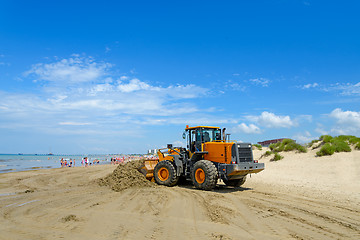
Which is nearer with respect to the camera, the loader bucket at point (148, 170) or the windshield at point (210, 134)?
the windshield at point (210, 134)

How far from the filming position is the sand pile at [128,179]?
11.9m

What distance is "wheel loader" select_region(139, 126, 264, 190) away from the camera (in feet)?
35.3

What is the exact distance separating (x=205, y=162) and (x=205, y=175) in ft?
1.77

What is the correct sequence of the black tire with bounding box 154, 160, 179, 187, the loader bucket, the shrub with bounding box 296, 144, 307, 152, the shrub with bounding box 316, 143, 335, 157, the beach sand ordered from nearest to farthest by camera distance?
the beach sand < the black tire with bounding box 154, 160, 179, 187 < the loader bucket < the shrub with bounding box 316, 143, 335, 157 < the shrub with bounding box 296, 144, 307, 152

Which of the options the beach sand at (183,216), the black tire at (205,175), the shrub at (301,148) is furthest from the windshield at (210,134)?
the shrub at (301,148)

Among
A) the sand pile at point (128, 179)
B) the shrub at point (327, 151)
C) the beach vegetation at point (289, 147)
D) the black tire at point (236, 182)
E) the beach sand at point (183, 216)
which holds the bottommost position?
the beach sand at point (183, 216)

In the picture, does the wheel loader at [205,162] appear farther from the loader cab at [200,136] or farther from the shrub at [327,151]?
the shrub at [327,151]

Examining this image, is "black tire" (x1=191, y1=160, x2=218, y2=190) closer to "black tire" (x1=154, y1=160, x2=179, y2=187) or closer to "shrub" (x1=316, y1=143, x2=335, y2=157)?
"black tire" (x1=154, y1=160, x2=179, y2=187)

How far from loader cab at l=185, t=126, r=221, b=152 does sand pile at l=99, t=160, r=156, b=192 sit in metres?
2.64

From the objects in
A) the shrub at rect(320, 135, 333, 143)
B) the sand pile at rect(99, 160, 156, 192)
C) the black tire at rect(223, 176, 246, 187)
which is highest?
the shrub at rect(320, 135, 333, 143)

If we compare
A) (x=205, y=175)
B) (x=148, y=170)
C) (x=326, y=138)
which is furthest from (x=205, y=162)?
(x=326, y=138)

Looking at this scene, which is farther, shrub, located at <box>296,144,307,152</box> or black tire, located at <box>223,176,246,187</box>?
shrub, located at <box>296,144,307,152</box>

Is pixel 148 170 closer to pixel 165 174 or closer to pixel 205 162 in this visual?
pixel 165 174

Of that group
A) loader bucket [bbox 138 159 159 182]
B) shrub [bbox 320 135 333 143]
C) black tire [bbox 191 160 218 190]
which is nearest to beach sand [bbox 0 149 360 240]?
black tire [bbox 191 160 218 190]
